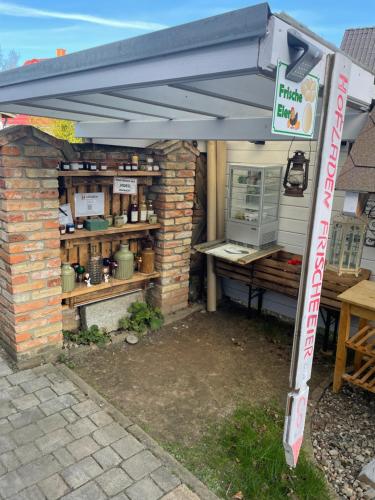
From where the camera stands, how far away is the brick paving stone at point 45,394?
12.0ft

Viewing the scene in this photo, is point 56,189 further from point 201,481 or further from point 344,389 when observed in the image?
point 344,389

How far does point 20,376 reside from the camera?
3977mm

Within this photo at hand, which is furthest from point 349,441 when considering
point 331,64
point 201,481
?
point 331,64

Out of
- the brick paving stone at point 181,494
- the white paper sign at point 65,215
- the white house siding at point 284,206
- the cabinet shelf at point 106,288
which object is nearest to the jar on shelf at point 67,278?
the cabinet shelf at point 106,288

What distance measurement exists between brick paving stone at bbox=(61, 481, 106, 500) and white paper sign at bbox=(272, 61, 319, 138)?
8.52 ft

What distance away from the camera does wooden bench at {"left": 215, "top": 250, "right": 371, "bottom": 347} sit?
4.41 metres

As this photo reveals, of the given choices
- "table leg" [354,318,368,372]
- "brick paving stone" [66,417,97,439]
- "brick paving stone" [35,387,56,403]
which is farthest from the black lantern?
"brick paving stone" [35,387,56,403]

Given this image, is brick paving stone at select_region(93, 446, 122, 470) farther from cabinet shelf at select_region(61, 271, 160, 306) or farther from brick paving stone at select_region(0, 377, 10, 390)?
cabinet shelf at select_region(61, 271, 160, 306)

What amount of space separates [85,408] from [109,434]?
0.43 m

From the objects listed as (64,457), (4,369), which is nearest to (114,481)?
(64,457)

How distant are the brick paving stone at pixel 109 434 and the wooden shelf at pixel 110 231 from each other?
2014 mm

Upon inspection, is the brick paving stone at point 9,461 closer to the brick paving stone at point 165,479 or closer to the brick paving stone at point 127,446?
the brick paving stone at point 127,446

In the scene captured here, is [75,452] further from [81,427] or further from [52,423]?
[52,423]

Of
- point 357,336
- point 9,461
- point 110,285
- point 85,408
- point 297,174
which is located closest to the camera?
point 9,461
